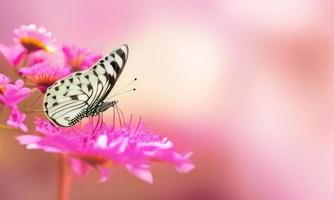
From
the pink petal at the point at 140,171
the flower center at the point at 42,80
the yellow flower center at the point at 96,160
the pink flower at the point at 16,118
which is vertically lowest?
the pink petal at the point at 140,171

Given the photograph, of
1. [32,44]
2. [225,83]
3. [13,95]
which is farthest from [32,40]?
[225,83]

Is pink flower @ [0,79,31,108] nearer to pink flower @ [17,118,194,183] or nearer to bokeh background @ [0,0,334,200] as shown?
pink flower @ [17,118,194,183]

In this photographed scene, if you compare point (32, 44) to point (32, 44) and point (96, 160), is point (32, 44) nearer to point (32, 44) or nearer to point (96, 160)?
point (32, 44)

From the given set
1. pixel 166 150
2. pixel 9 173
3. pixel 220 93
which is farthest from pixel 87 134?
pixel 220 93

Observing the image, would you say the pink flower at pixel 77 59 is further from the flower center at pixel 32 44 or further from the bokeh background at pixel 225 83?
the bokeh background at pixel 225 83

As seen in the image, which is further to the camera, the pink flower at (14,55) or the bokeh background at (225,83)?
the bokeh background at (225,83)

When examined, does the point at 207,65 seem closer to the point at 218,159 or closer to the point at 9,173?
the point at 218,159

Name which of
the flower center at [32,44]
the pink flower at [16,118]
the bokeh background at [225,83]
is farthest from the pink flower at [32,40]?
the bokeh background at [225,83]
